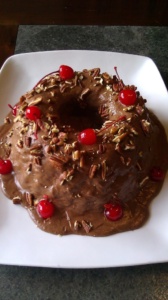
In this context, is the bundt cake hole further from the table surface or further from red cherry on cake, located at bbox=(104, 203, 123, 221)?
the table surface

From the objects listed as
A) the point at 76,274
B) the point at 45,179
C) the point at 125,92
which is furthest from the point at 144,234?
the point at 125,92

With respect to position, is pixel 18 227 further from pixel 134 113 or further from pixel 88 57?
pixel 88 57

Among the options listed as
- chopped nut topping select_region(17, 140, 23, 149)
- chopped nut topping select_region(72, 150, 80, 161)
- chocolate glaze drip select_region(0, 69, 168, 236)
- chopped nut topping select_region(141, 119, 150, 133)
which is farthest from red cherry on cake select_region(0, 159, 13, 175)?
chopped nut topping select_region(141, 119, 150, 133)

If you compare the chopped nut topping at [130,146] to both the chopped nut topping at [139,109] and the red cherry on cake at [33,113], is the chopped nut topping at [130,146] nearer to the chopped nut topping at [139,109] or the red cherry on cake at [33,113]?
the chopped nut topping at [139,109]

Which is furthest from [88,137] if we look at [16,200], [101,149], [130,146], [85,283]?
[85,283]

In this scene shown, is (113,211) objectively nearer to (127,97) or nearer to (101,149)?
(101,149)

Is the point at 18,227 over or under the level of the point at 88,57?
under
